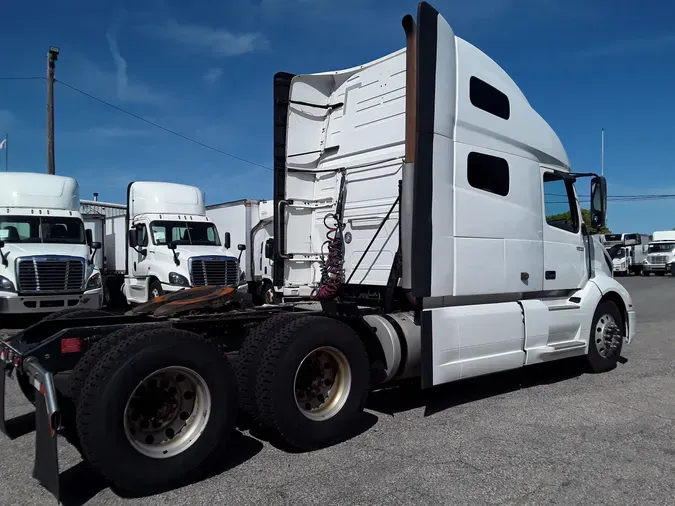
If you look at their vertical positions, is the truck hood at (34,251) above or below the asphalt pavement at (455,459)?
above

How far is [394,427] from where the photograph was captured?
5520 millimetres

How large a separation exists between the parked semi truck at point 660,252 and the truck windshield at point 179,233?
116 feet

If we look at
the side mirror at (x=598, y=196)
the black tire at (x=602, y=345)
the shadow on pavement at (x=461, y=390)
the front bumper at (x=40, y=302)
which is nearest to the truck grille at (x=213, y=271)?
the front bumper at (x=40, y=302)

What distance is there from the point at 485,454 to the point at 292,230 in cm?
361

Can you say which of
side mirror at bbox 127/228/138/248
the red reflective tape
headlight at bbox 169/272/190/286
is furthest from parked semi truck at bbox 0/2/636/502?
side mirror at bbox 127/228/138/248

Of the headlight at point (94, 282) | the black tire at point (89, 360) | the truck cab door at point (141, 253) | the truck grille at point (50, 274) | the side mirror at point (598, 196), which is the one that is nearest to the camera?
the black tire at point (89, 360)

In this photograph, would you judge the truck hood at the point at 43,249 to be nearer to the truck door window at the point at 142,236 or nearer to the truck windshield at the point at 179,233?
the truck door window at the point at 142,236

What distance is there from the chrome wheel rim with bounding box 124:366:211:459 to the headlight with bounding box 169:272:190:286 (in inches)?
391

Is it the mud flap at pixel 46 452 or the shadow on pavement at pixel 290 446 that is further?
the shadow on pavement at pixel 290 446

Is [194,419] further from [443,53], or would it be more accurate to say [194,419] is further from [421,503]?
[443,53]

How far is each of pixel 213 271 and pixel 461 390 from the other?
8659 mm

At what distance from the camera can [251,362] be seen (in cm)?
475

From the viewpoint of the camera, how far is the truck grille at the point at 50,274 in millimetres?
12109

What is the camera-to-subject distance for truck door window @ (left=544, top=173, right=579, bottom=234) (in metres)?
7.11
